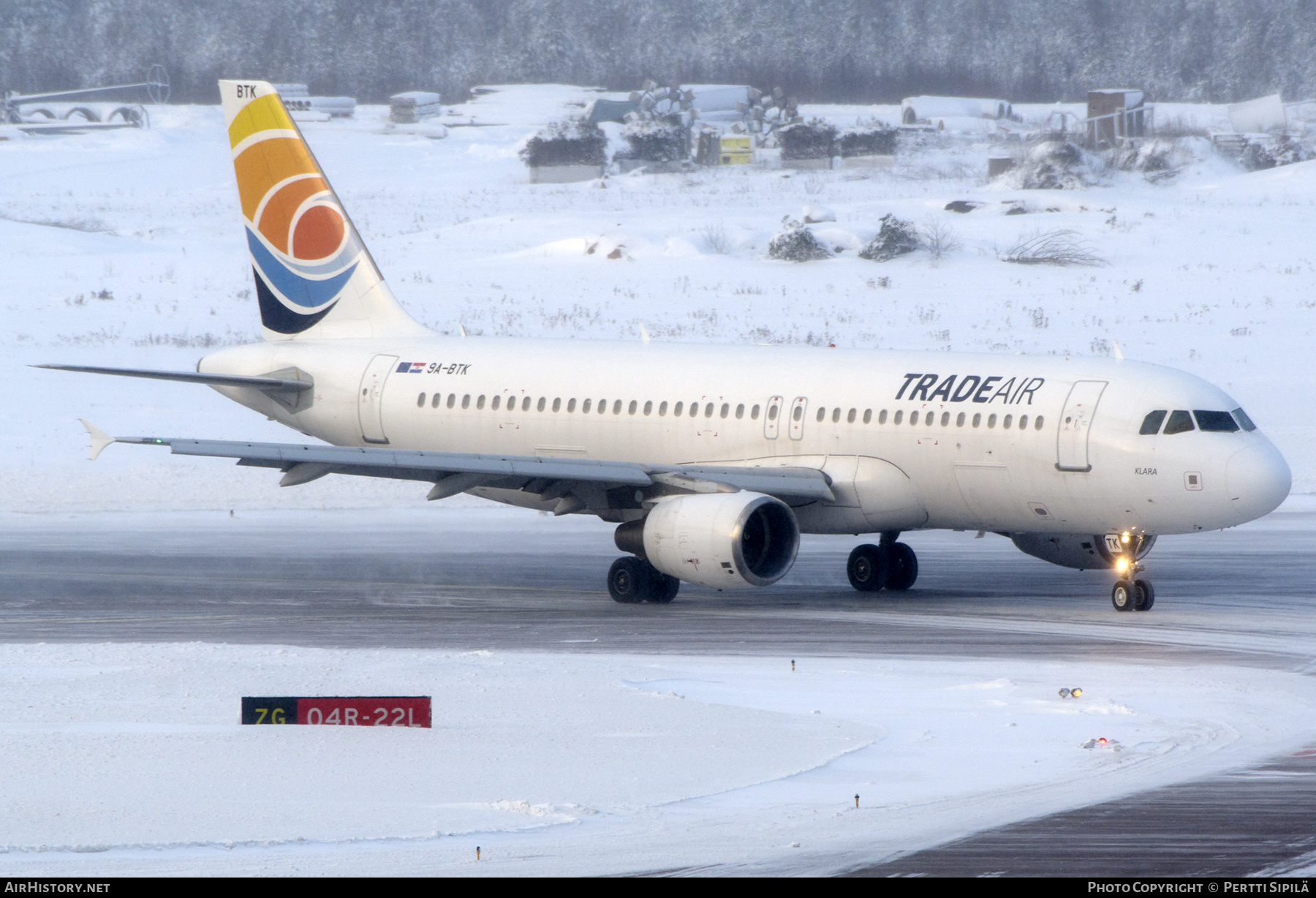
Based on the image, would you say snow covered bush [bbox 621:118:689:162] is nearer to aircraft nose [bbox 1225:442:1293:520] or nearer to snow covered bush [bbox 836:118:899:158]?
snow covered bush [bbox 836:118:899:158]

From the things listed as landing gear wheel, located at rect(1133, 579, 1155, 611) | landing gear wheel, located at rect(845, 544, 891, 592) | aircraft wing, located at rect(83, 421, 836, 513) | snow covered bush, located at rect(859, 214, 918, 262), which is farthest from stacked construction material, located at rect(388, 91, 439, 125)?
landing gear wheel, located at rect(1133, 579, 1155, 611)

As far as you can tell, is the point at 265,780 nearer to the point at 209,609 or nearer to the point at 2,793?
the point at 2,793

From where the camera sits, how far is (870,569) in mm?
27578

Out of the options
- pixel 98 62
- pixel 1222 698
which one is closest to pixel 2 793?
pixel 1222 698

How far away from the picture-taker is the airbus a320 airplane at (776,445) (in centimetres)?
2412

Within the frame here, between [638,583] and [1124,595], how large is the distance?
21.9 feet

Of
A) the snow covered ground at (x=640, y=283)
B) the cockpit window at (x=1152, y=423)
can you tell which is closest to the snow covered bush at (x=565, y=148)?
the snow covered ground at (x=640, y=283)

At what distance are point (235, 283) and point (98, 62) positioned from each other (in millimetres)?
96566

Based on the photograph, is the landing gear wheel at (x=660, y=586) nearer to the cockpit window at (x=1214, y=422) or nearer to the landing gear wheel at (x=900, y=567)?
the landing gear wheel at (x=900, y=567)

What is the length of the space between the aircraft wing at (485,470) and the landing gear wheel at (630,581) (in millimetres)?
1155

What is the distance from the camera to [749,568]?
24203mm

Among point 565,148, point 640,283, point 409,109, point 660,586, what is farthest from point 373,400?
point 409,109

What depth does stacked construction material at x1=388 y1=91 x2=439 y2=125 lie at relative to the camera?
437 feet

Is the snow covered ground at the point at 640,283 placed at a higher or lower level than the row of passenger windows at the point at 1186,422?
higher
